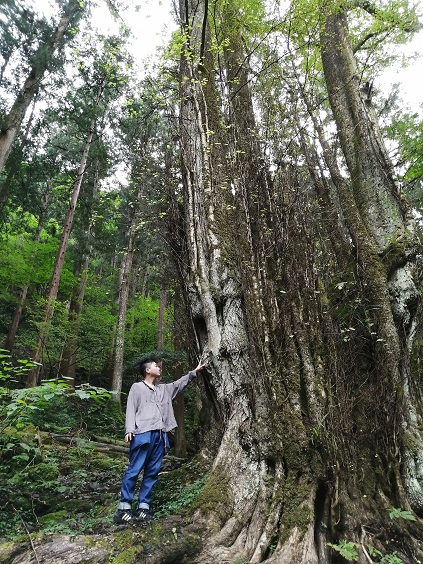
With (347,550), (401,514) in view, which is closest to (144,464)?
(347,550)

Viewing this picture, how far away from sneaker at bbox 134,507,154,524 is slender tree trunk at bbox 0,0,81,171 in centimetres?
880

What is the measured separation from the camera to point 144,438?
3.48 metres

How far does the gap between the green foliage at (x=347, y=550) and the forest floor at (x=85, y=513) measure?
1081 millimetres

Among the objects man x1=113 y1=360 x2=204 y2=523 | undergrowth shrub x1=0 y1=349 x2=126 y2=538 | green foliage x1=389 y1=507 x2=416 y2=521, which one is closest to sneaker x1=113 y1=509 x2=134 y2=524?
man x1=113 y1=360 x2=204 y2=523

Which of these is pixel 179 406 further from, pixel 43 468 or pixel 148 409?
pixel 148 409

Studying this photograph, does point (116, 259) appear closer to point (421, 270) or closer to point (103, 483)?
point (103, 483)

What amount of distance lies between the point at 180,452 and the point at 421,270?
6346 mm

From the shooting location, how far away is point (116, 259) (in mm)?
24859

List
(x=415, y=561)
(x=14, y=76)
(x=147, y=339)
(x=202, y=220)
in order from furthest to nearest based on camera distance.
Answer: (x=147, y=339), (x=14, y=76), (x=202, y=220), (x=415, y=561)

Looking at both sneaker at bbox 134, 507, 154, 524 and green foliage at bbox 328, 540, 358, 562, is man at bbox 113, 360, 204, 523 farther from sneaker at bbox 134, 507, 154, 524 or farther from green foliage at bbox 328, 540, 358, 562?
green foliage at bbox 328, 540, 358, 562

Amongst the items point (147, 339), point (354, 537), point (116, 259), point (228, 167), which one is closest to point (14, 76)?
point (228, 167)

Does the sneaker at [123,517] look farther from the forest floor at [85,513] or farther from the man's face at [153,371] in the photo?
the man's face at [153,371]

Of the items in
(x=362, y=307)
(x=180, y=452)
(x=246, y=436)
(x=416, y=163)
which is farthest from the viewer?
(x=180, y=452)

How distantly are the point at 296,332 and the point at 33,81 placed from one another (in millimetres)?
10524
